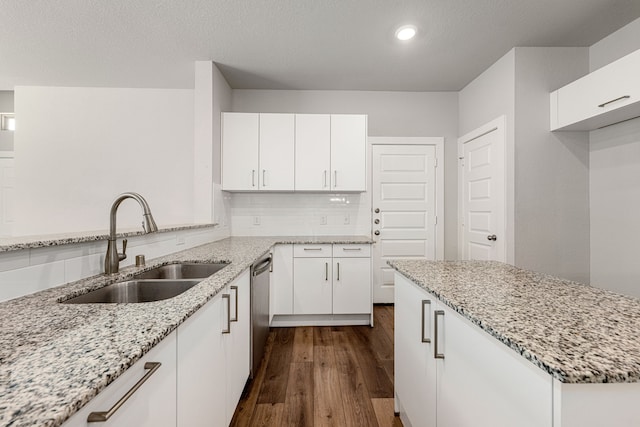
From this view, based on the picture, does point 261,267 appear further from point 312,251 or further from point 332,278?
point 332,278

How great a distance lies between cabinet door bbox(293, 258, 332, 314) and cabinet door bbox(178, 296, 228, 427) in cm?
151

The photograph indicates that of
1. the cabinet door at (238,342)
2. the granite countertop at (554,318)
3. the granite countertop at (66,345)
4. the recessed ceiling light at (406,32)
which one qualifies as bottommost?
the cabinet door at (238,342)

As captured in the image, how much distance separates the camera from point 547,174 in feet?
8.29

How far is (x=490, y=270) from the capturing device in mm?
1406

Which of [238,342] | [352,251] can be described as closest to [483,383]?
[238,342]

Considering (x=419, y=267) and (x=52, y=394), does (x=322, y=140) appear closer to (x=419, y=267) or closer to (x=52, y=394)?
(x=419, y=267)

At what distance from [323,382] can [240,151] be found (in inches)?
91.8

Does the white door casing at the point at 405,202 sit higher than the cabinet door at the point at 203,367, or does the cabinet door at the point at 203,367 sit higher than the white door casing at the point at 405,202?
the white door casing at the point at 405,202

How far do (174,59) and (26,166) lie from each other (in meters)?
2.36

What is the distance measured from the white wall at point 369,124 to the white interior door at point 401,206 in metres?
0.18

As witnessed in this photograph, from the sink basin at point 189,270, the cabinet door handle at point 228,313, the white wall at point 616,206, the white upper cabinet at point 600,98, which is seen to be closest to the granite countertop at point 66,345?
the cabinet door handle at point 228,313

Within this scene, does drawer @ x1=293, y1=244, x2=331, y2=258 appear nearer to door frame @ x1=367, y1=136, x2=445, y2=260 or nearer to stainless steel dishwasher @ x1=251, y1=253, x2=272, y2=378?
stainless steel dishwasher @ x1=251, y1=253, x2=272, y2=378

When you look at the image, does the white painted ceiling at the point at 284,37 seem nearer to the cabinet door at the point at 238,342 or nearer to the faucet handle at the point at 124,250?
the faucet handle at the point at 124,250

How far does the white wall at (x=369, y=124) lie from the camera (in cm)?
345
